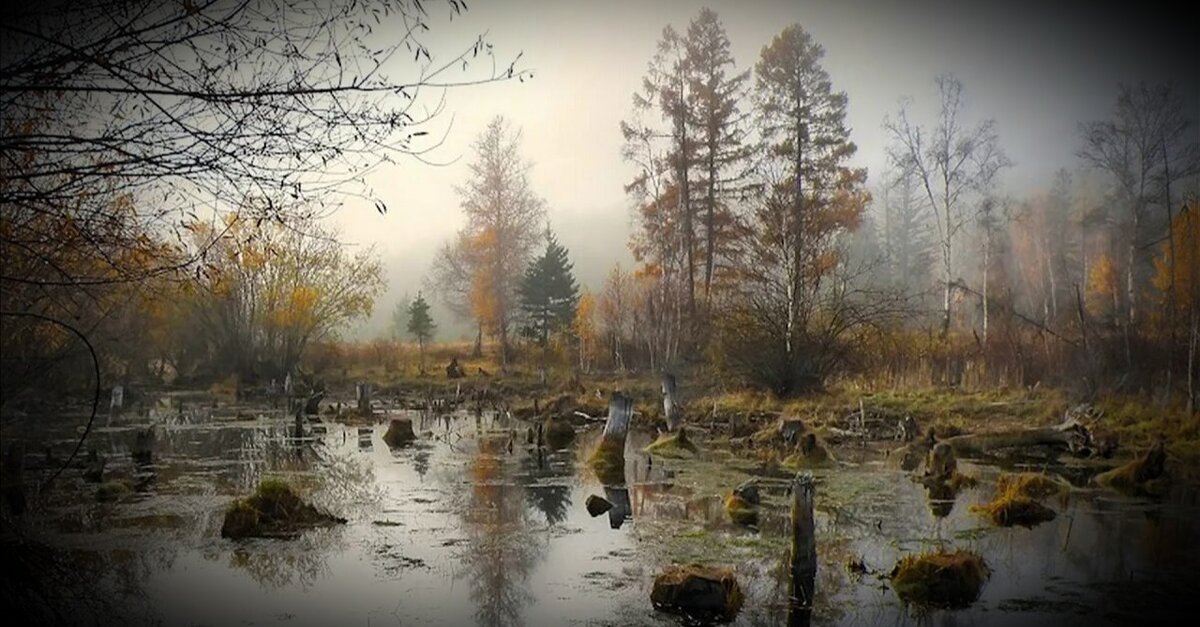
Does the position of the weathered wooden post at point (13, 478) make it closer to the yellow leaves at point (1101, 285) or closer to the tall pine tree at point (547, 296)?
the tall pine tree at point (547, 296)

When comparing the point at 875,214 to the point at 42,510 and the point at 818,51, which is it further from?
the point at 42,510

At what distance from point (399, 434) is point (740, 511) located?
918cm

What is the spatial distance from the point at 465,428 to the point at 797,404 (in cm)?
736

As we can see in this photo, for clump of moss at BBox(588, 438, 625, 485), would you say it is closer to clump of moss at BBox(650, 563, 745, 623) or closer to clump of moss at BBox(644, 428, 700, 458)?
clump of moss at BBox(644, 428, 700, 458)

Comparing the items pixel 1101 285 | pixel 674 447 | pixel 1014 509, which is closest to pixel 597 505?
pixel 1014 509

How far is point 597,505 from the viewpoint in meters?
10.1

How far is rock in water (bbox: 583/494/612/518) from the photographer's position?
10.0 meters

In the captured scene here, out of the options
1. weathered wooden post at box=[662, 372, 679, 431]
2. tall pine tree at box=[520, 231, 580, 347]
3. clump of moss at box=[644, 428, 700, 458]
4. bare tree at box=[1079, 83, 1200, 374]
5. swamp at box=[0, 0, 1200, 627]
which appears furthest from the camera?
tall pine tree at box=[520, 231, 580, 347]

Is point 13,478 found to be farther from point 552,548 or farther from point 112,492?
point 552,548

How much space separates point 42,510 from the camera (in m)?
9.93

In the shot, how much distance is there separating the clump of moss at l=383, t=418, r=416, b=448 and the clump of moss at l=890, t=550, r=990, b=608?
11246 millimetres

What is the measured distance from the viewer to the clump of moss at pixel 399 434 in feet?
53.6

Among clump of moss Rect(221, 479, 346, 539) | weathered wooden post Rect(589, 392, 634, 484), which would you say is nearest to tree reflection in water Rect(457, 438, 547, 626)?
weathered wooden post Rect(589, 392, 634, 484)

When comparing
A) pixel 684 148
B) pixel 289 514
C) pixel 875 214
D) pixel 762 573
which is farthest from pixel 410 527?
pixel 875 214
